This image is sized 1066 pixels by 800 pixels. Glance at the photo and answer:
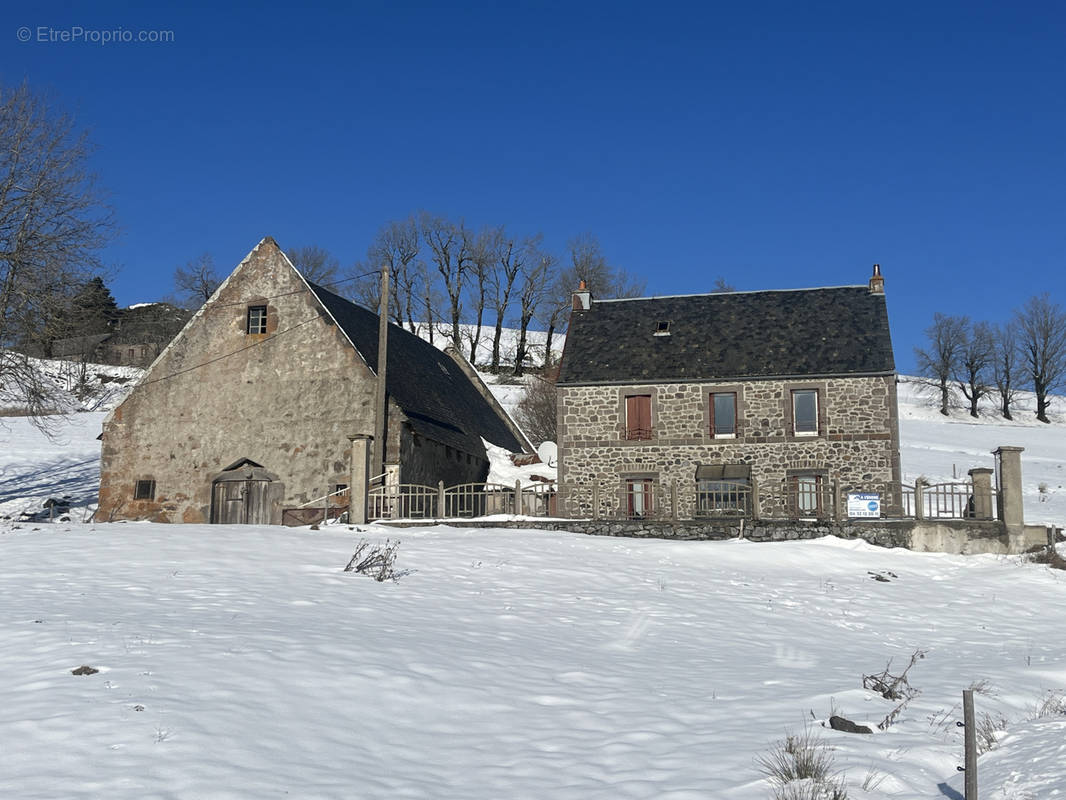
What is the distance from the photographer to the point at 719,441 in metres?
31.1

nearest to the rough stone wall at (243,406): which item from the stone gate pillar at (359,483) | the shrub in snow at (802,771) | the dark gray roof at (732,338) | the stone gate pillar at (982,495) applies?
the stone gate pillar at (359,483)

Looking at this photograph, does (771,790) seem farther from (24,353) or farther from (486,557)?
(24,353)

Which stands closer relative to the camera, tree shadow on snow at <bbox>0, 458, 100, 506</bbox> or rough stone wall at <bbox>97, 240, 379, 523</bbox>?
rough stone wall at <bbox>97, 240, 379, 523</bbox>

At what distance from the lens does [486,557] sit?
64.7ft

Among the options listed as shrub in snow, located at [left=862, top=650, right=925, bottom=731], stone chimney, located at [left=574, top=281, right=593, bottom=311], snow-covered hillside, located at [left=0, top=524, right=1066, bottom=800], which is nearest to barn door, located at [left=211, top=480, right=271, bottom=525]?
snow-covered hillside, located at [left=0, top=524, right=1066, bottom=800]

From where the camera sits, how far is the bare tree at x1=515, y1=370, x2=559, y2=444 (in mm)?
54969

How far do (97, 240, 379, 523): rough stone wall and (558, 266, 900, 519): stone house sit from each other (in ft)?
22.4

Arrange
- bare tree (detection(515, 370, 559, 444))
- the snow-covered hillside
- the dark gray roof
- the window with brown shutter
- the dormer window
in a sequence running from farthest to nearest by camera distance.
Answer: bare tree (detection(515, 370, 559, 444)) < the window with brown shutter < the dark gray roof < the dormer window < the snow-covered hillside

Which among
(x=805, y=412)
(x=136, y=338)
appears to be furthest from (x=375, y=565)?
(x=136, y=338)

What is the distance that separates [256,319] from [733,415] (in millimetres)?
15150

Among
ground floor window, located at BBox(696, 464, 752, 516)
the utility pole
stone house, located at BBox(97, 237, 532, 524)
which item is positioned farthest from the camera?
ground floor window, located at BBox(696, 464, 752, 516)

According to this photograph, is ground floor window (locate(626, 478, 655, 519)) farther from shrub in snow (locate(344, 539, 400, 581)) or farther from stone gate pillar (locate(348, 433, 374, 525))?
shrub in snow (locate(344, 539, 400, 581))

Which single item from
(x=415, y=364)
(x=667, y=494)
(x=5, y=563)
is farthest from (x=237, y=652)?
(x=415, y=364)

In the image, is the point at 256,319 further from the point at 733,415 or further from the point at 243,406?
the point at 733,415
